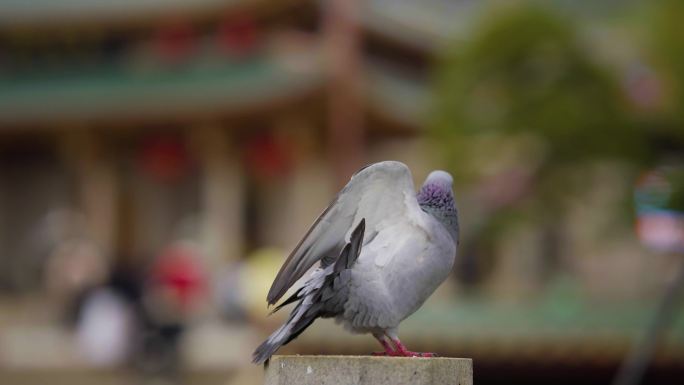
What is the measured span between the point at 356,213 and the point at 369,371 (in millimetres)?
611

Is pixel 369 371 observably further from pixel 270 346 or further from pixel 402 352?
pixel 270 346

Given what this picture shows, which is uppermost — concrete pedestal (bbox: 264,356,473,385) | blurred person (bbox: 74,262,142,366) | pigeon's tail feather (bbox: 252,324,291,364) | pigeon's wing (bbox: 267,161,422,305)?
blurred person (bbox: 74,262,142,366)

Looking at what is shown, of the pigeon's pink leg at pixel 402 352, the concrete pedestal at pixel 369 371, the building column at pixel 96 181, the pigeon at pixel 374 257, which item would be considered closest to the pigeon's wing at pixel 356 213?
the pigeon at pixel 374 257

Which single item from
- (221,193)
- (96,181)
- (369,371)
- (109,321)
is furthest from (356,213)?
(96,181)

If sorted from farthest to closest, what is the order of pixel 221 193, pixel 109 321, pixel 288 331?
pixel 221 193
pixel 109 321
pixel 288 331

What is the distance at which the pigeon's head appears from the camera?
4.69 metres

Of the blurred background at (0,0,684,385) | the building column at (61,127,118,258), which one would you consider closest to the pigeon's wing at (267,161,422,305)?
the blurred background at (0,0,684,385)

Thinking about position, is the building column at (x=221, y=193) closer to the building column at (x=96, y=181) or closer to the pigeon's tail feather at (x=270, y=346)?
the building column at (x=96, y=181)

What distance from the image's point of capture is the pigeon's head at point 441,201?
469 centimetres

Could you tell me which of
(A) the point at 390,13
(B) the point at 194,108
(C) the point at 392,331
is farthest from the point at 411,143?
(C) the point at 392,331

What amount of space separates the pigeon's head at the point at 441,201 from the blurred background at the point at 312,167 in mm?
5383

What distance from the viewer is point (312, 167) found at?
19.0 m

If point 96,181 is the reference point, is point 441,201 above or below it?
below

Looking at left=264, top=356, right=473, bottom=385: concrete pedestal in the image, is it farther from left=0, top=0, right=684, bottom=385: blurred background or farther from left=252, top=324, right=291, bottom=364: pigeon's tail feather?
left=0, top=0, right=684, bottom=385: blurred background
